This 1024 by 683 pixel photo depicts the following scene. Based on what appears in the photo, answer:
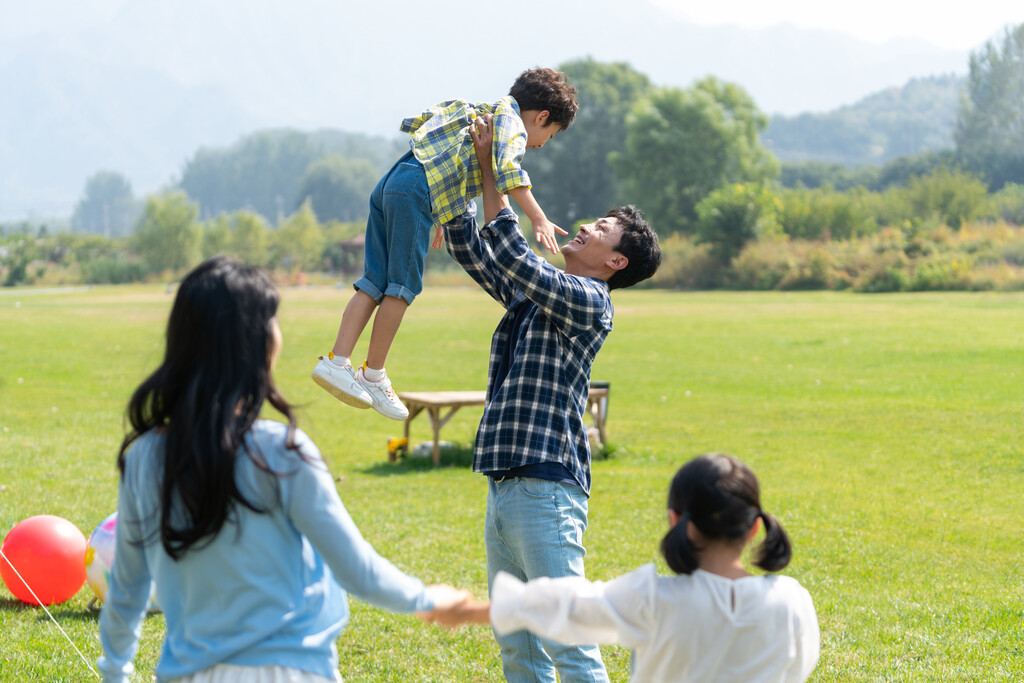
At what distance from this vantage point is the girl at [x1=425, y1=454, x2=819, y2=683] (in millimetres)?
2244

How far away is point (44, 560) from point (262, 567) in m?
4.42

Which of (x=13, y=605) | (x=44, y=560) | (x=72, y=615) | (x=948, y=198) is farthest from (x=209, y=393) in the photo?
(x=948, y=198)

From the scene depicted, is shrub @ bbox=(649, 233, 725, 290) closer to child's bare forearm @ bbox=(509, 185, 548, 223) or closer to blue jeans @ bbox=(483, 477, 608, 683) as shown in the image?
child's bare forearm @ bbox=(509, 185, 548, 223)

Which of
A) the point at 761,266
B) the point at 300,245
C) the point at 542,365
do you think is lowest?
the point at 761,266

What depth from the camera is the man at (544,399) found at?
3146 mm

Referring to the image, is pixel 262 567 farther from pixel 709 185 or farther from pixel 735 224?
pixel 709 185

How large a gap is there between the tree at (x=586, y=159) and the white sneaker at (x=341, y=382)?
290ft

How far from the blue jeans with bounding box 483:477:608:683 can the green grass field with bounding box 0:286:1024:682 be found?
1.26 metres

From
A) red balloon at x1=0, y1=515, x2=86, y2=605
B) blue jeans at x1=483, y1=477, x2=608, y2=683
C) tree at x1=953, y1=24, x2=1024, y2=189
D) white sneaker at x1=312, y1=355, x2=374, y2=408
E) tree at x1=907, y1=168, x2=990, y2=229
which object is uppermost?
tree at x1=953, y1=24, x2=1024, y2=189

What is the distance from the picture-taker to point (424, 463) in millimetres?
12078

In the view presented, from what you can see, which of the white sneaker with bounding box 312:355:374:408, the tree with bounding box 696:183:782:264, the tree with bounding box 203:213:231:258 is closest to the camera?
the white sneaker with bounding box 312:355:374:408

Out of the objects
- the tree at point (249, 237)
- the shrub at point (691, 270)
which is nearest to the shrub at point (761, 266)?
the shrub at point (691, 270)

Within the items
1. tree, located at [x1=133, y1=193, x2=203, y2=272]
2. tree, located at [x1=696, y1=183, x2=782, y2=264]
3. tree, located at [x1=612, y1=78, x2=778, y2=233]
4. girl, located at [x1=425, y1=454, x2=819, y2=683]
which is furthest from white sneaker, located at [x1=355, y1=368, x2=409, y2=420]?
tree, located at [x1=133, y1=193, x2=203, y2=272]

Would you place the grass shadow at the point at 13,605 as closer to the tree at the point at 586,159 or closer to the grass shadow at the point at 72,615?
the grass shadow at the point at 72,615
